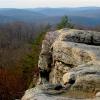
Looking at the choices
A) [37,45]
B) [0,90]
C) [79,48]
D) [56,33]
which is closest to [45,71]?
[56,33]

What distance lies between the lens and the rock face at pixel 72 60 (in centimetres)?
1175

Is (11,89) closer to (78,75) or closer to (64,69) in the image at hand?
(64,69)

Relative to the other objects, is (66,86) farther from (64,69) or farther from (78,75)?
(64,69)

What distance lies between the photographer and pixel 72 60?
644 inches

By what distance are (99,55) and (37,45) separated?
3183cm

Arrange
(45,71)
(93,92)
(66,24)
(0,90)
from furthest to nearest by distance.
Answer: (66,24) < (0,90) < (45,71) < (93,92)

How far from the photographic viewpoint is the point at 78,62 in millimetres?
16047

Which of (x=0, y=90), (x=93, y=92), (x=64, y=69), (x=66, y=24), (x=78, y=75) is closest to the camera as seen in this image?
(x=93, y=92)

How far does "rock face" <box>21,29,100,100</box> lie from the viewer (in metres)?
11.8

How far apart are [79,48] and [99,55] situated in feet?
4.06

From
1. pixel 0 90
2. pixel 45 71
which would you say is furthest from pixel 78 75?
pixel 0 90

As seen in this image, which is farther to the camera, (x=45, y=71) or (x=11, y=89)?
(x=11, y=89)

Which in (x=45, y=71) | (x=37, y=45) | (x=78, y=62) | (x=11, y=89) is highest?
(x=78, y=62)

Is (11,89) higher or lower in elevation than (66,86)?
lower
